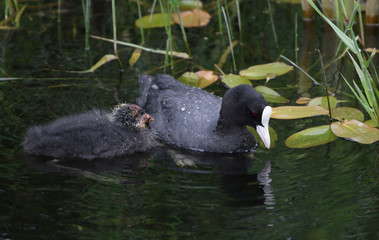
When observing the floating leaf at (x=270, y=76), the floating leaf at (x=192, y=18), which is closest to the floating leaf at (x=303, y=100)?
the floating leaf at (x=270, y=76)

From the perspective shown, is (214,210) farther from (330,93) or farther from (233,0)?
(233,0)

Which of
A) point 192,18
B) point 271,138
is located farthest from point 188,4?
point 271,138

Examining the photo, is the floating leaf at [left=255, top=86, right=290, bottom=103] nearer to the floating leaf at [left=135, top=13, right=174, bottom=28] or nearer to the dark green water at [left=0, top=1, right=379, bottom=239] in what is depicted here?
the dark green water at [left=0, top=1, right=379, bottom=239]

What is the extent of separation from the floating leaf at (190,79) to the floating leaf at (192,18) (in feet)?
5.20

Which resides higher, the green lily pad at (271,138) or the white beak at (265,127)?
the white beak at (265,127)

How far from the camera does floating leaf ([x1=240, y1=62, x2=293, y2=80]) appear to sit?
5793mm

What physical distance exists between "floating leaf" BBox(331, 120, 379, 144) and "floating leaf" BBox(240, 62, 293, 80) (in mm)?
1214

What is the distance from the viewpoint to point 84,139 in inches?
175

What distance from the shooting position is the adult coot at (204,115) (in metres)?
4.51

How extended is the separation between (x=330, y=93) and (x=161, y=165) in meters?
1.89

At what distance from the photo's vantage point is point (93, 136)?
446 centimetres

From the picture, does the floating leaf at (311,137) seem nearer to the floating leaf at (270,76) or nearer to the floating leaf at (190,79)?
the floating leaf at (270,76)

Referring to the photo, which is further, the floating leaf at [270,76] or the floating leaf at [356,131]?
the floating leaf at [270,76]

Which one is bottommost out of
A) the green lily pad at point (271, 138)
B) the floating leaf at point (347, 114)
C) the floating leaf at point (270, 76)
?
the green lily pad at point (271, 138)
